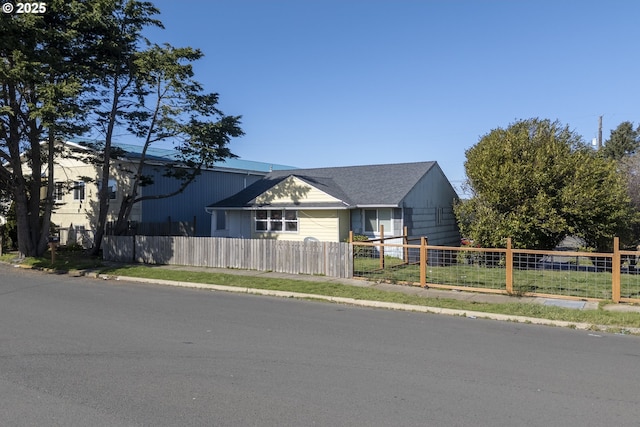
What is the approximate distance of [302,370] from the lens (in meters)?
6.03

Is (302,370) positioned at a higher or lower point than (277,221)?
lower

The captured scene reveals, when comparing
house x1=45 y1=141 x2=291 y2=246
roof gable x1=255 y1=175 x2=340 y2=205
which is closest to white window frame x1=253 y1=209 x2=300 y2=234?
roof gable x1=255 y1=175 x2=340 y2=205

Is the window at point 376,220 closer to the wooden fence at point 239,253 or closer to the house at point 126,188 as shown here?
the wooden fence at point 239,253

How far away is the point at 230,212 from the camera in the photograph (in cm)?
2708

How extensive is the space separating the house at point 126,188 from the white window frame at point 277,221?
376 cm

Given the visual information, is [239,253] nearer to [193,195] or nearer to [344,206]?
[344,206]

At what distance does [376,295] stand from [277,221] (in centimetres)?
1387

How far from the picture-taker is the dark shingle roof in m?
23.6

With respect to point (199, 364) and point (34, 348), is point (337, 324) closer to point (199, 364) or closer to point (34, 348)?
point (199, 364)

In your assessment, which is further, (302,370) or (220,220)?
(220,220)

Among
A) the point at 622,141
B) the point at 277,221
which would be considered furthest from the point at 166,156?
the point at 622,141

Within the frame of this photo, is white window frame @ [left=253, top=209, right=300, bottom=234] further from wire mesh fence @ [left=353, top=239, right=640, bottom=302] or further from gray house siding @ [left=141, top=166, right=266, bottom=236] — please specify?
wire mesh fence @ [left=353, top=239, right=640, bottom=302]

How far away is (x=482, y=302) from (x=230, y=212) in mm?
18279

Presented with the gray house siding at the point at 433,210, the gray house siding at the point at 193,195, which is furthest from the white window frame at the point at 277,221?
the gray house siding at the point at 433,210
